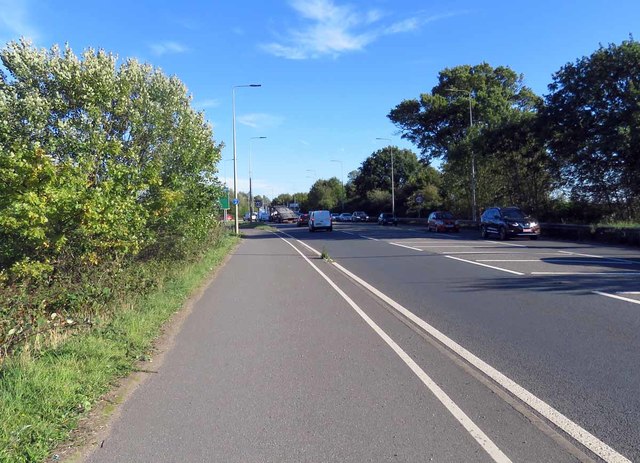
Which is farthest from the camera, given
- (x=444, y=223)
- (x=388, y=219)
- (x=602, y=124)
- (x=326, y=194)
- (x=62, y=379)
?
(x=326, y=194)

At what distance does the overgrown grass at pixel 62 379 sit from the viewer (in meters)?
4.18

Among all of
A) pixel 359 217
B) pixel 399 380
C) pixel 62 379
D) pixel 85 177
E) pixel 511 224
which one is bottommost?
pixel 399 380

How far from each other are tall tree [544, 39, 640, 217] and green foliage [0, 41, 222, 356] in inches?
787

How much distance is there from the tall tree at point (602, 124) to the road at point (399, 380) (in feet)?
56.7

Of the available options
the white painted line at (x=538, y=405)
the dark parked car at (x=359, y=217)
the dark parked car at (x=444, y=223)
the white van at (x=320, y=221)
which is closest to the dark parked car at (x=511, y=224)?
the dark parked car at (x=444, y=223)

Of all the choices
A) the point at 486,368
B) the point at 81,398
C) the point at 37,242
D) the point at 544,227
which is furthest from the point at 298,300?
the point at 544,227

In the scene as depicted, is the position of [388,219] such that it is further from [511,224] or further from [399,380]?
[399,380]

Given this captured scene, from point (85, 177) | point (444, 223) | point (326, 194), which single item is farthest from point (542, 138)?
point (326, 194)

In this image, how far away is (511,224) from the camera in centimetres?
2831

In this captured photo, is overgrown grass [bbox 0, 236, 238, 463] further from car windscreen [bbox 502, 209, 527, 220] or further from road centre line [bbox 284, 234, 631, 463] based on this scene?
car windscreen [bbox 502, 209, 527, 220]

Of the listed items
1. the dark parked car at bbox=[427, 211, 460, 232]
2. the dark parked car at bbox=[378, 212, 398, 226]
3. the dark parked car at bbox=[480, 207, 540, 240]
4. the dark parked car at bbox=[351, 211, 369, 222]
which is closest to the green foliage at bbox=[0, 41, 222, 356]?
the dark parked car at bbox=[480, 207, 540, 240]

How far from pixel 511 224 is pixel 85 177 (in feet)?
76.8

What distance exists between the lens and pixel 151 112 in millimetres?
13297

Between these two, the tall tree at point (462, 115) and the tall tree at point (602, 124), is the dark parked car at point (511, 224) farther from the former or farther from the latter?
the tall tree at point (462, 115)
